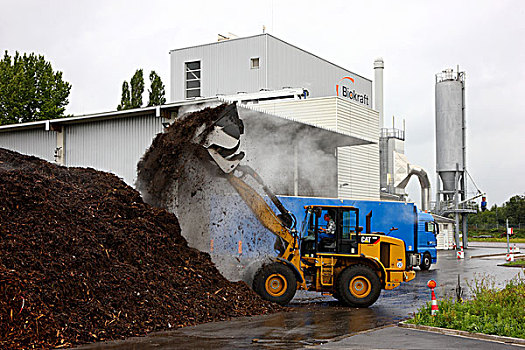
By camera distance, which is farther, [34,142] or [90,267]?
[34,142]

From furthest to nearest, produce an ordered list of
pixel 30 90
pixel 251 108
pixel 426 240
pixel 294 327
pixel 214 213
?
pixel 30 90 → pixel 426 240 → pixel 251 108 → pixel 214 213 → pixel 294 327

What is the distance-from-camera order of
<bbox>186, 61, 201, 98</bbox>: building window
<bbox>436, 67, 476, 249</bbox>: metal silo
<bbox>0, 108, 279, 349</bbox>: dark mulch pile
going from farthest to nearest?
1. <bbox>436, 67, 476, 249</bbox>: metal silo
2. <bbox>186, 61, 201, 98</bbox>: building window
3. <bbox>0, 108, 279, 349</bbox>: dark mulch pile

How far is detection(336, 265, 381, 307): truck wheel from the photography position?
1578 cm

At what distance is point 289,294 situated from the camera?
15.3 metres

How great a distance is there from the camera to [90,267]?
466 inches

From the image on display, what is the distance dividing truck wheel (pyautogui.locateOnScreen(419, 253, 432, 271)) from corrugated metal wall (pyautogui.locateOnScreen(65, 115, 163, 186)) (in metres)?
13.9

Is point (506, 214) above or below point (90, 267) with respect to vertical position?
below

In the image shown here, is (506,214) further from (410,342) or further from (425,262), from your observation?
(410,342)

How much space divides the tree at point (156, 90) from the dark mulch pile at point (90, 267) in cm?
3789

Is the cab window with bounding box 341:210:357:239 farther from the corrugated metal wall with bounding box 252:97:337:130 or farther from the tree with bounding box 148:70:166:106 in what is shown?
the tree with bounding box 148:70:166:106

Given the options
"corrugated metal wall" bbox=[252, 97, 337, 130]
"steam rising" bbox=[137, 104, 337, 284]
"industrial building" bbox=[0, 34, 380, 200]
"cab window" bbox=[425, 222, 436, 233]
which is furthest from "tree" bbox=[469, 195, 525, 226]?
"steam rising" bbox=[137, 104, 337, 284]

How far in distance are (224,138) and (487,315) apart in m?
7.05

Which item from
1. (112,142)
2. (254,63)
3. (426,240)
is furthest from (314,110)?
(112,142)

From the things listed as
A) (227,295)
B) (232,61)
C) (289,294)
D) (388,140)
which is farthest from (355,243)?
(388,140)
